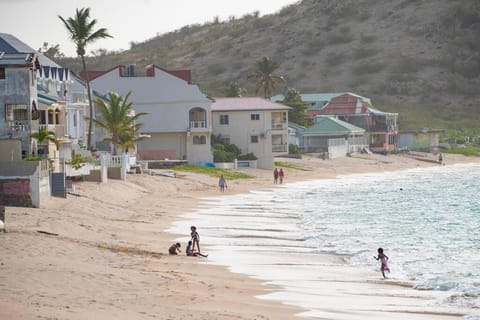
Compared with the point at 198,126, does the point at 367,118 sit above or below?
above

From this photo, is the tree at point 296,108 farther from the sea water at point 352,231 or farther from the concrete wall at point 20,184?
the concrete wall at point 20,184

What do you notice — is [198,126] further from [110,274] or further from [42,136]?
[110,274]

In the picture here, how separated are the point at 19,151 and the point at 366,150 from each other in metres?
67.7

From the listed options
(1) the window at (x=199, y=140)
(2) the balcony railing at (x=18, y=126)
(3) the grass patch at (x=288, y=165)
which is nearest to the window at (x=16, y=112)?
(2) the balcony railing at (x=18, y=126)

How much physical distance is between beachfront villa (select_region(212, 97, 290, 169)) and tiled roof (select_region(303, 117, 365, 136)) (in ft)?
60.9

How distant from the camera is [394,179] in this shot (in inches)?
3182

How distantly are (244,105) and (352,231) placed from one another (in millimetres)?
43163

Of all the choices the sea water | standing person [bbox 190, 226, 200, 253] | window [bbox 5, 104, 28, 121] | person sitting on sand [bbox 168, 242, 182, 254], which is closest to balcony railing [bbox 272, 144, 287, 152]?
the sea water

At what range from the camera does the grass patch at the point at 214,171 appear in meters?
72.8

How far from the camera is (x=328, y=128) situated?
10431cm

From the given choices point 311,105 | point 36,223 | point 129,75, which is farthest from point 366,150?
point 36,223

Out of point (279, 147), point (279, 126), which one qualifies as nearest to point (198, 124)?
point (279, 147)

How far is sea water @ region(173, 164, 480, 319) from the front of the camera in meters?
30.4

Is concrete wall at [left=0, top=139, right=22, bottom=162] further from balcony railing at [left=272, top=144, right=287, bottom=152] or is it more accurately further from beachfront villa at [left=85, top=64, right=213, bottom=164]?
balcony railing at [left=272, top=144, right=287, bottom=152]
